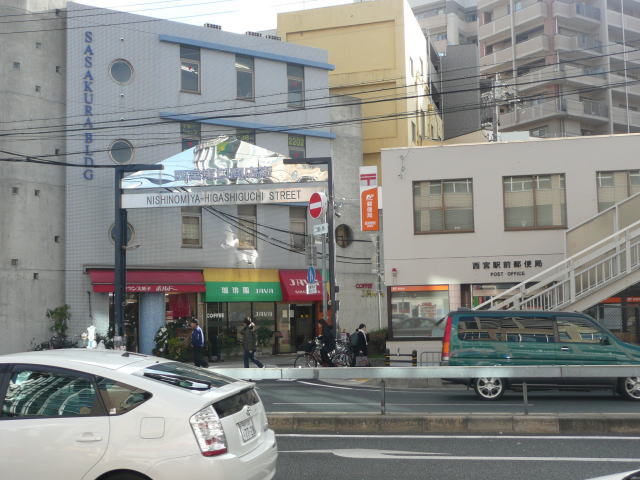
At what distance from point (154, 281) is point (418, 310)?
11585mm

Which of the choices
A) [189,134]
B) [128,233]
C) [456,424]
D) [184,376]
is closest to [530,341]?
[456,424]

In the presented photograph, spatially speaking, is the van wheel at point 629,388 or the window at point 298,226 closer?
the van wheel at point 629,388

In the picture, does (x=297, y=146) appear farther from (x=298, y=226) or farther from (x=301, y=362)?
(x=301, y=362)

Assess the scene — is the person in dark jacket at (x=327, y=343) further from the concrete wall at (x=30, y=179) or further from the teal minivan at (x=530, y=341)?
the concrete wall at (x=30, y=179)

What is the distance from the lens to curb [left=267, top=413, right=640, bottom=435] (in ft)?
35.6

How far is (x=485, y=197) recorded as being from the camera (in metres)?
24.4

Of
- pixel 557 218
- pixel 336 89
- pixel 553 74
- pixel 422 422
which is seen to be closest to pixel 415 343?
pixel 557 218

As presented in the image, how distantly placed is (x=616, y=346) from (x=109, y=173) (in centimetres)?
2097

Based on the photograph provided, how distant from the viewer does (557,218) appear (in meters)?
24.2

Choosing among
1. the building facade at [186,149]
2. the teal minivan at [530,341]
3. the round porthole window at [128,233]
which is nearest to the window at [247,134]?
the building facade at [186,149]

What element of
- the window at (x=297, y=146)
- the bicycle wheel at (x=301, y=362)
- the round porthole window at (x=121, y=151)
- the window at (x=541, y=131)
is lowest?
the bicycle wheel at (x=301, y=362)

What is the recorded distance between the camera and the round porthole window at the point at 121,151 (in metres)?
30.7

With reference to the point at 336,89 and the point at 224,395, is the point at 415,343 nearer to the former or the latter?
the point at 224,395

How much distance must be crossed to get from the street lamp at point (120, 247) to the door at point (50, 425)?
19875 millimetres
